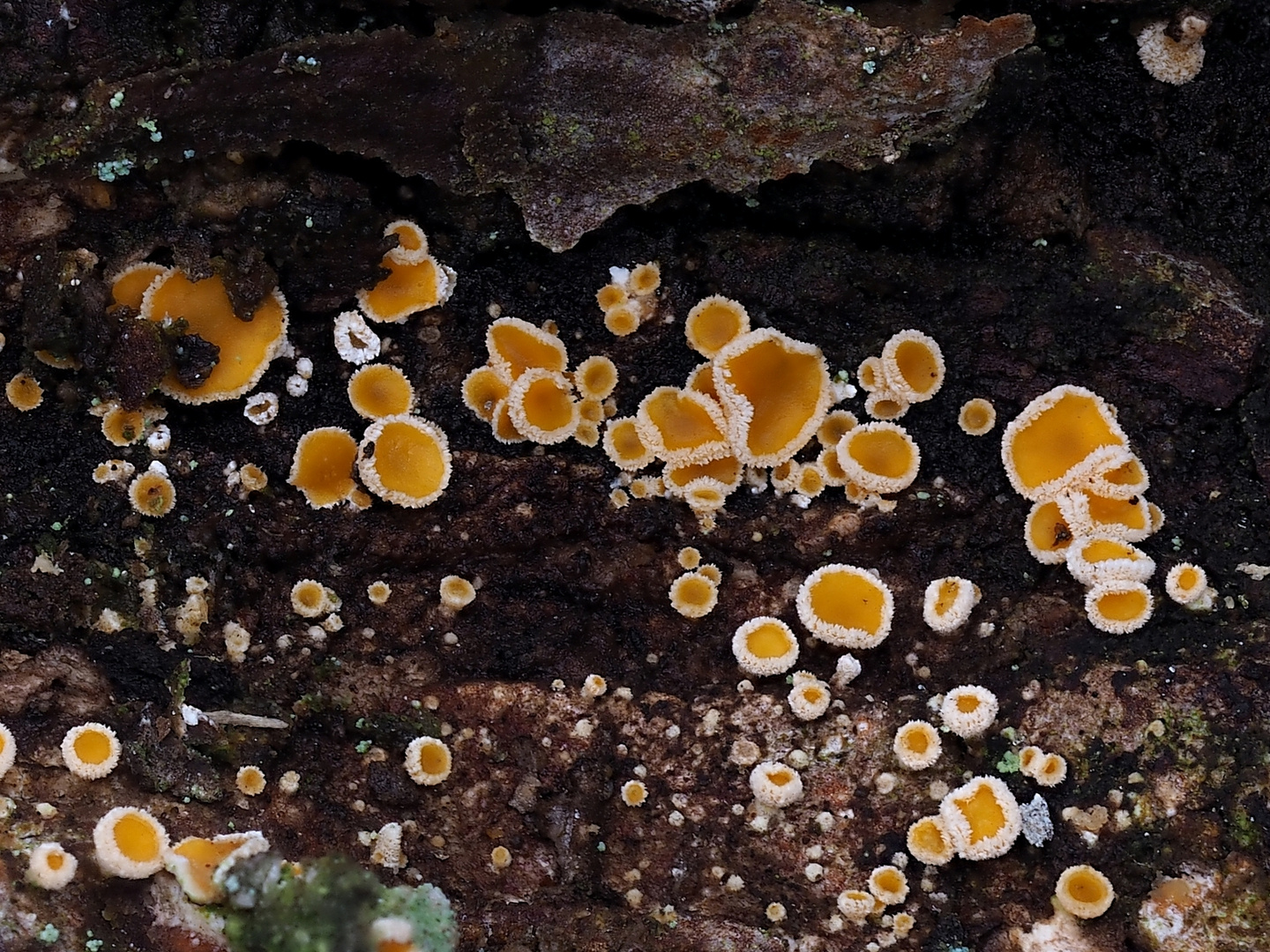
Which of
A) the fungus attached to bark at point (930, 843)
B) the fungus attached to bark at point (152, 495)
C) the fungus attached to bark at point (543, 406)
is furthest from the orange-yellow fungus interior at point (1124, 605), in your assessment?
the fungus attached to bark at point (152, 495)

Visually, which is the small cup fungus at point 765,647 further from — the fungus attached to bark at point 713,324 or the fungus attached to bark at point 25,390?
the fungus attached to bark at point 25,390

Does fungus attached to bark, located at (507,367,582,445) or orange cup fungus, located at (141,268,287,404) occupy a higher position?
orange cup fungus, located at (141,268,287,404)

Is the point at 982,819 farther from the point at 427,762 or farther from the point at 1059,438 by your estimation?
the point at 427,762

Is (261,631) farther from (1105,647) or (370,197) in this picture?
(1105,647)

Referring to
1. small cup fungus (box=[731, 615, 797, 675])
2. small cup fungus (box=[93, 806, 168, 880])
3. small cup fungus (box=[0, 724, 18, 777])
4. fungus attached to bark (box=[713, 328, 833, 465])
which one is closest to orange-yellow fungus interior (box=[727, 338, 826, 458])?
fungus attached to bark (box=[713, 328, 833, 465])

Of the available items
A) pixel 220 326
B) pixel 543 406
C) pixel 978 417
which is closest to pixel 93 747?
pixel 220 326

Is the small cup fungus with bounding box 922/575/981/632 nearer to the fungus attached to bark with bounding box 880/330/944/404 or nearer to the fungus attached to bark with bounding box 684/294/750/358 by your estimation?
the fungus attached to bark with bounding box 880/330/944/404


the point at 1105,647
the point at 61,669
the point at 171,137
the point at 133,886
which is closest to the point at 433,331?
the point at 171,137
